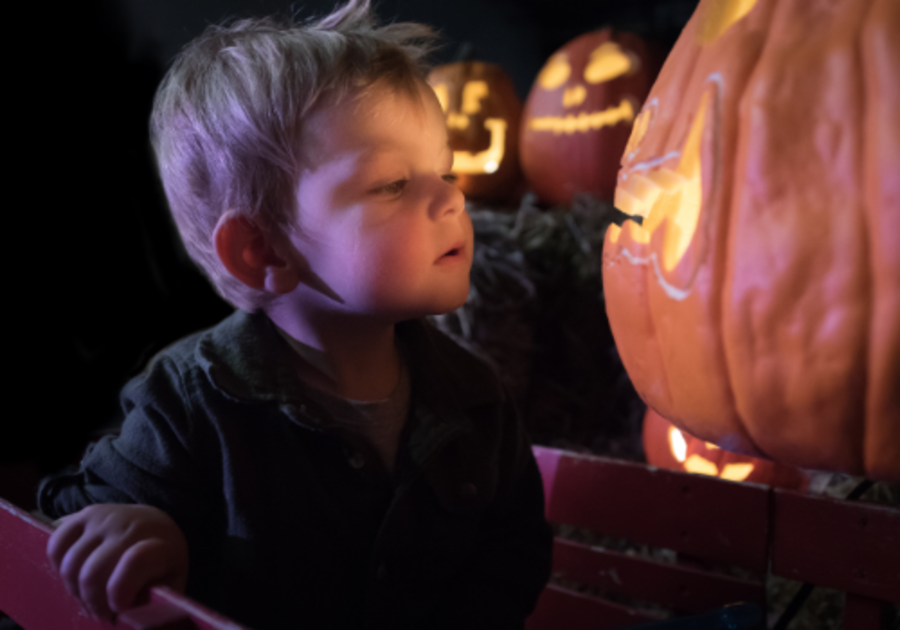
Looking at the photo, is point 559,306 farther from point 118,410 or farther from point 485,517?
point 118,410

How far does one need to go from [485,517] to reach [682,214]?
1.65 ft

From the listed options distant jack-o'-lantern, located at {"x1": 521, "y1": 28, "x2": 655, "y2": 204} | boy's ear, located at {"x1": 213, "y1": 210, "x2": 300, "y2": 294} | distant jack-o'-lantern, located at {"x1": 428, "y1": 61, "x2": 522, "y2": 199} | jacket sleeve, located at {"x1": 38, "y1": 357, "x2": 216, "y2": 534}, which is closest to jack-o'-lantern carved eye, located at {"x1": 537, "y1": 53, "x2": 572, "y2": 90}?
distant jack-o'-lantern, located at {"x1": 521, "y1": 28, "x2": 655, "y2": 204}

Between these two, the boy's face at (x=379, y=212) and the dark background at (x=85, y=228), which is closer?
the boy's face at (x=379, y=212)

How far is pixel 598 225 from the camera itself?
148 centimetres

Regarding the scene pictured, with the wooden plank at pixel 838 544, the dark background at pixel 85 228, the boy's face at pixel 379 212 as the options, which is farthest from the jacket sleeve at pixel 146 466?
the wooden plank at pixel 838 544

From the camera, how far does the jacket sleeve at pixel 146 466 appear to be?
0.66m

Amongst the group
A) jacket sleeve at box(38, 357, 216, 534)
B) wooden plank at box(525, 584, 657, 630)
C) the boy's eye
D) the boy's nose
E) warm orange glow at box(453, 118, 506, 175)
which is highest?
the boy's eye

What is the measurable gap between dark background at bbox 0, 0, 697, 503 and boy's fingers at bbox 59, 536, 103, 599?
2.05 feet

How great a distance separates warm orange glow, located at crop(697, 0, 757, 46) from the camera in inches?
21.2

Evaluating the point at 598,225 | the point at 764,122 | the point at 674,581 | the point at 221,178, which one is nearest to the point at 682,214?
the point at 764,122

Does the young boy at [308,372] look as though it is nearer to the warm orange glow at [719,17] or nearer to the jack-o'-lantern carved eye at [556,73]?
the warm orange glow at [719,17]

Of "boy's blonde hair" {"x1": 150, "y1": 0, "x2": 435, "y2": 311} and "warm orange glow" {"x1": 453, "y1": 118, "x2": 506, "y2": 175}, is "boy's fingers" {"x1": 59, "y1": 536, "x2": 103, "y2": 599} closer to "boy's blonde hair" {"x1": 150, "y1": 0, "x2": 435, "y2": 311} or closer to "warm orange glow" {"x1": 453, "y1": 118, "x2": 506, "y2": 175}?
"boy's blonde hair" {"x1": 150, "y1": 0, "x2": 435, "y2": 311}

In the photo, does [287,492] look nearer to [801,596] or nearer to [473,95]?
[801,596]

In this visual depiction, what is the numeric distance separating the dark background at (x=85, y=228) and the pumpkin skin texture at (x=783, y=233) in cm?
64
